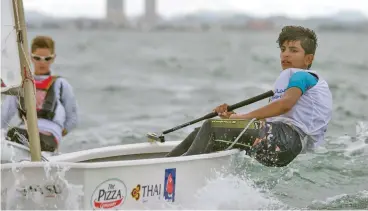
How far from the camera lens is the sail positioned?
5.53 metres

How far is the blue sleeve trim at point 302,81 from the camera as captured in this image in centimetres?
586

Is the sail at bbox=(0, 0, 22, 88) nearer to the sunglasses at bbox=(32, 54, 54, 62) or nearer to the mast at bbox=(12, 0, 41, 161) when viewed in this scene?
the mast at bbox=(12, 0, 41, 161)

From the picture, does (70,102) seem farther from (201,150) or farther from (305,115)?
(305,115)

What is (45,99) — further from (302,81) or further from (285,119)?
(302,81)

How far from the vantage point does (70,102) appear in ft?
25.1

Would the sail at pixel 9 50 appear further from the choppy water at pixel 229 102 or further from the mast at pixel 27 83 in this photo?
the choppy water at pixel 229 102

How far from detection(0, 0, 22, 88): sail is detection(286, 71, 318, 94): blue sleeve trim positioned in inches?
76.1

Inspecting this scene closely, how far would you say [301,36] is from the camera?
6070 mm

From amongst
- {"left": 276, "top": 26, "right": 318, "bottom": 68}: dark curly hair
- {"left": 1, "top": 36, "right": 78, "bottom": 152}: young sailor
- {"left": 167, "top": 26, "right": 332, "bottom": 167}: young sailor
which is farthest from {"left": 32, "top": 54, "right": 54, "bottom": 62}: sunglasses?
{"left": 276, "top": 26, "right": 318, "bottom": 68}: dark curly hair

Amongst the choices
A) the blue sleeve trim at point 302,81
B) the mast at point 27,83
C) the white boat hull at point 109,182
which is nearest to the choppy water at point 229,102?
the white boat hull at point 109,182

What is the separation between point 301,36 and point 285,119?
0.63 m

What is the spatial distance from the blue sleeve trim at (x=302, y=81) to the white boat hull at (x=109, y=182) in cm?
70

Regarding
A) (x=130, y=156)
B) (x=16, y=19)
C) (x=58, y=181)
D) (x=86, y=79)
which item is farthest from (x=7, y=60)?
(x=86, y=79)

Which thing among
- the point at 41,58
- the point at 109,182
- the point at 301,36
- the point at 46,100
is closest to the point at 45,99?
the point at 46,100
